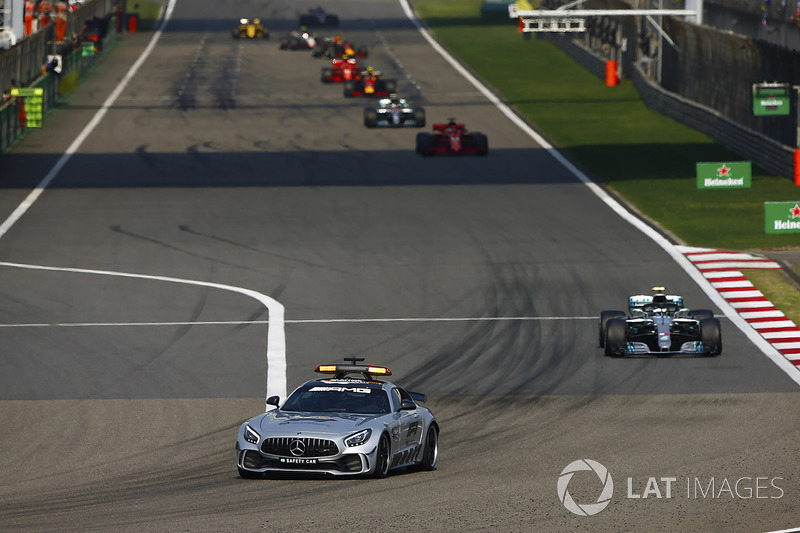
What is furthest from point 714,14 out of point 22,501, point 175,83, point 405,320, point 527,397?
point 22,501

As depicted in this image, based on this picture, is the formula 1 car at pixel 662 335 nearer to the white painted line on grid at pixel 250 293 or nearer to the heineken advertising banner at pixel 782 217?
the white painted line on grid at pixel 250 293

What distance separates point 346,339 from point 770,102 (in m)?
21.5

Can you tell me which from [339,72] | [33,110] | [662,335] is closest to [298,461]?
[662,335]

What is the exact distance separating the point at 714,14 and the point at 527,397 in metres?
58.9

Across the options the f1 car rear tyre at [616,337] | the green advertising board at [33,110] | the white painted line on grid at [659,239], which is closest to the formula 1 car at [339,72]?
the white painted line on grid at [659,239]

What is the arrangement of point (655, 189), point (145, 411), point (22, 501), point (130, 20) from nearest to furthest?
1. point (22, 501)
2. point (145, 411)
3. point (655, 189)
4. point (130, 20)

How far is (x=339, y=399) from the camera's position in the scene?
60.0 feet

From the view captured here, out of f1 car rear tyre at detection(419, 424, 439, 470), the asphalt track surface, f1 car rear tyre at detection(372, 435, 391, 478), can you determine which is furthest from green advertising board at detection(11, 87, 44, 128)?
f1 car rear tyre at detection(372, 435, 391, 478)

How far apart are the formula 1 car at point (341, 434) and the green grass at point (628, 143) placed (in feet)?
68.8

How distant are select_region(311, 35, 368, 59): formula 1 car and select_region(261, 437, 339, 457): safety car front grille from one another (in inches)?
2721

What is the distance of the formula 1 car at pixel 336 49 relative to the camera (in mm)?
85250

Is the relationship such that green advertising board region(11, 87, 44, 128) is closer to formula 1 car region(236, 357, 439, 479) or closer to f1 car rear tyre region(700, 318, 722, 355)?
f1 car rear tyre region(700, 318, 722, 355)

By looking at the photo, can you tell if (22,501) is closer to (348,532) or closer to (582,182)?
(348,532)

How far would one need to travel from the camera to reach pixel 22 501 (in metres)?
16.1
